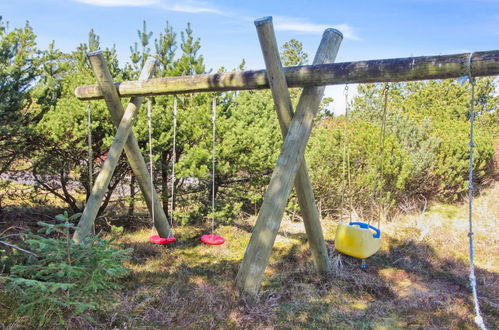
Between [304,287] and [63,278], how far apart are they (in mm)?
2652

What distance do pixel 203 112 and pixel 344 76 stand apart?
363cm

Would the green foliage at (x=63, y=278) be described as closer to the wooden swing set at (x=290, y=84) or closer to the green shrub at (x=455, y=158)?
the wooden swing set at (x=290, y=84)

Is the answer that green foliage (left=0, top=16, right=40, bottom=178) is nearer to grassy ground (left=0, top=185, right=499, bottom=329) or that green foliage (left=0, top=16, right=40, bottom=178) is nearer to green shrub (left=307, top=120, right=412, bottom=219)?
grassy ground (left=0, top=185, right=499, bottom=329)

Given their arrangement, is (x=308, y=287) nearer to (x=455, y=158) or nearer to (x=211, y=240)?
(x=211, y=240)

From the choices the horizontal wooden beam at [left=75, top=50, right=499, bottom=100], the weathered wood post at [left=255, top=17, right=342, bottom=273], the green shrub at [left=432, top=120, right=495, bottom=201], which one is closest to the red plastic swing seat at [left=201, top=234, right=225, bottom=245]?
the weathered wood post at [left=255, top=17, right=342, bottom=273]

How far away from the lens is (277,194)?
3447 millimetres

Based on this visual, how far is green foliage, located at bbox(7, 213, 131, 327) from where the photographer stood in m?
2.49

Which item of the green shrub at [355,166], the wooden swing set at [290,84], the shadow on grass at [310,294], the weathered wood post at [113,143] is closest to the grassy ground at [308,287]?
the shadow on grass at [310,294]

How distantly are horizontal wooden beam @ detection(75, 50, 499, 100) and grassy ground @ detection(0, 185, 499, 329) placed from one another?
82.0 inches

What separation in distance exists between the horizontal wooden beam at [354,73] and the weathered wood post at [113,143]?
22.3 inches

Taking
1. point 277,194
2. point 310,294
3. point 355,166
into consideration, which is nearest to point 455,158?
point 355,166

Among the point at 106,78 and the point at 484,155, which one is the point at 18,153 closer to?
the point at 106,78

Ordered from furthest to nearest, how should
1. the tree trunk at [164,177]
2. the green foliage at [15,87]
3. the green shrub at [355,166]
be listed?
the green shrub at [355,166] → the tree trunk at [164,177] → the green foliage at [15,87]

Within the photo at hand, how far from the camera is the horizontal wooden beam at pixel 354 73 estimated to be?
296 cm
